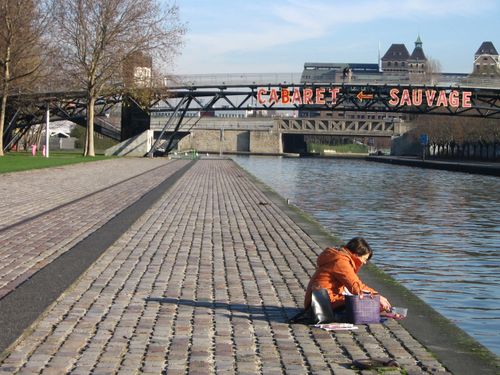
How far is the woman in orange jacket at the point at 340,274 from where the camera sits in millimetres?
9109

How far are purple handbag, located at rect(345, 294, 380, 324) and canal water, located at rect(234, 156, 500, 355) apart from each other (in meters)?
1.27

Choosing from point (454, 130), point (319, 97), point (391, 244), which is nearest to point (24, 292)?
point (391, 244)

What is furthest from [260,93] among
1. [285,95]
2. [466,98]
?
[466,98]

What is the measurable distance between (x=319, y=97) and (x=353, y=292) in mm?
71845

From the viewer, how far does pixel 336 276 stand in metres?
9.21

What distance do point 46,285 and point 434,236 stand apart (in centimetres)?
1208

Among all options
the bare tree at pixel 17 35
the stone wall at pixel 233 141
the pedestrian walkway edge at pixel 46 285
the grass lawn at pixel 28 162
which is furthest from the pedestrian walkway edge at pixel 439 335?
the stone wall at pixel 233 141

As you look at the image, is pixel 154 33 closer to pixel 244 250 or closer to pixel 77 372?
pixel 244 250

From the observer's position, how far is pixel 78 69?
68.2 meters

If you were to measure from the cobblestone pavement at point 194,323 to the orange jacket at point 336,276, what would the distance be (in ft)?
1.44

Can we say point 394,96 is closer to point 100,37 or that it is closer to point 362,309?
point 100,37

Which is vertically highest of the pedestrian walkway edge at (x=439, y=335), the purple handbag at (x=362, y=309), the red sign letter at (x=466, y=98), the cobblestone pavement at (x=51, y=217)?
the red sign letter at (x=466, y=98)

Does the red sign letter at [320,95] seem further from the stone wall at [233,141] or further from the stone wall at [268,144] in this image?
the stone wall at [268,144]

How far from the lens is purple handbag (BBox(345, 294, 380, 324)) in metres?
8.92
